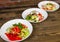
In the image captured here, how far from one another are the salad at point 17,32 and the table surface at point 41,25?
5cm

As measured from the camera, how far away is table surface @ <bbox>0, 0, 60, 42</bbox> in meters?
0.95

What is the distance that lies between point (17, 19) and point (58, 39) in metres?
0.35

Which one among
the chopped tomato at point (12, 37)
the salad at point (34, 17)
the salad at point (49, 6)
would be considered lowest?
the chopped tomato at point (12, 37)

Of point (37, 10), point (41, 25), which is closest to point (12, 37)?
point (41, 25)

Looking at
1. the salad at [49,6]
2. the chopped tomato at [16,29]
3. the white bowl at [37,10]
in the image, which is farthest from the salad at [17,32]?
the salad at [49,6]

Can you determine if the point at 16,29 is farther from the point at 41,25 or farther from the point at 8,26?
the point at 41,25

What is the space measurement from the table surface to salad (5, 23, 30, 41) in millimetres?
46

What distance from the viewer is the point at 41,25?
1.03 metres

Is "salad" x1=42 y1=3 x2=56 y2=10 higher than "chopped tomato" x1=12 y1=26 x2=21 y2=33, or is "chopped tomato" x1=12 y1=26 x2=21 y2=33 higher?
"salad" x1=42 y1=3 x2=56 y2=10

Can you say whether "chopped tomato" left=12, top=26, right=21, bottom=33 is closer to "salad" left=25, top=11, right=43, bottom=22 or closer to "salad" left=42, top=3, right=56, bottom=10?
"salad" left=25, top=11, right=43, bottom=22

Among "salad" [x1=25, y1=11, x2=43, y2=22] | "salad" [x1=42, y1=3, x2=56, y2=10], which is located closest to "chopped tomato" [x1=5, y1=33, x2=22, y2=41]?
"salad" [x1=25, y1=11, x2=43, y2=22]

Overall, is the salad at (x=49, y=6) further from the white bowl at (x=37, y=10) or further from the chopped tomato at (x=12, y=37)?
the chopped tomato at (x=12, y=37)

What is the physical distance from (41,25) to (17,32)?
0.20 meters

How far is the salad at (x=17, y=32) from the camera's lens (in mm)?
936
